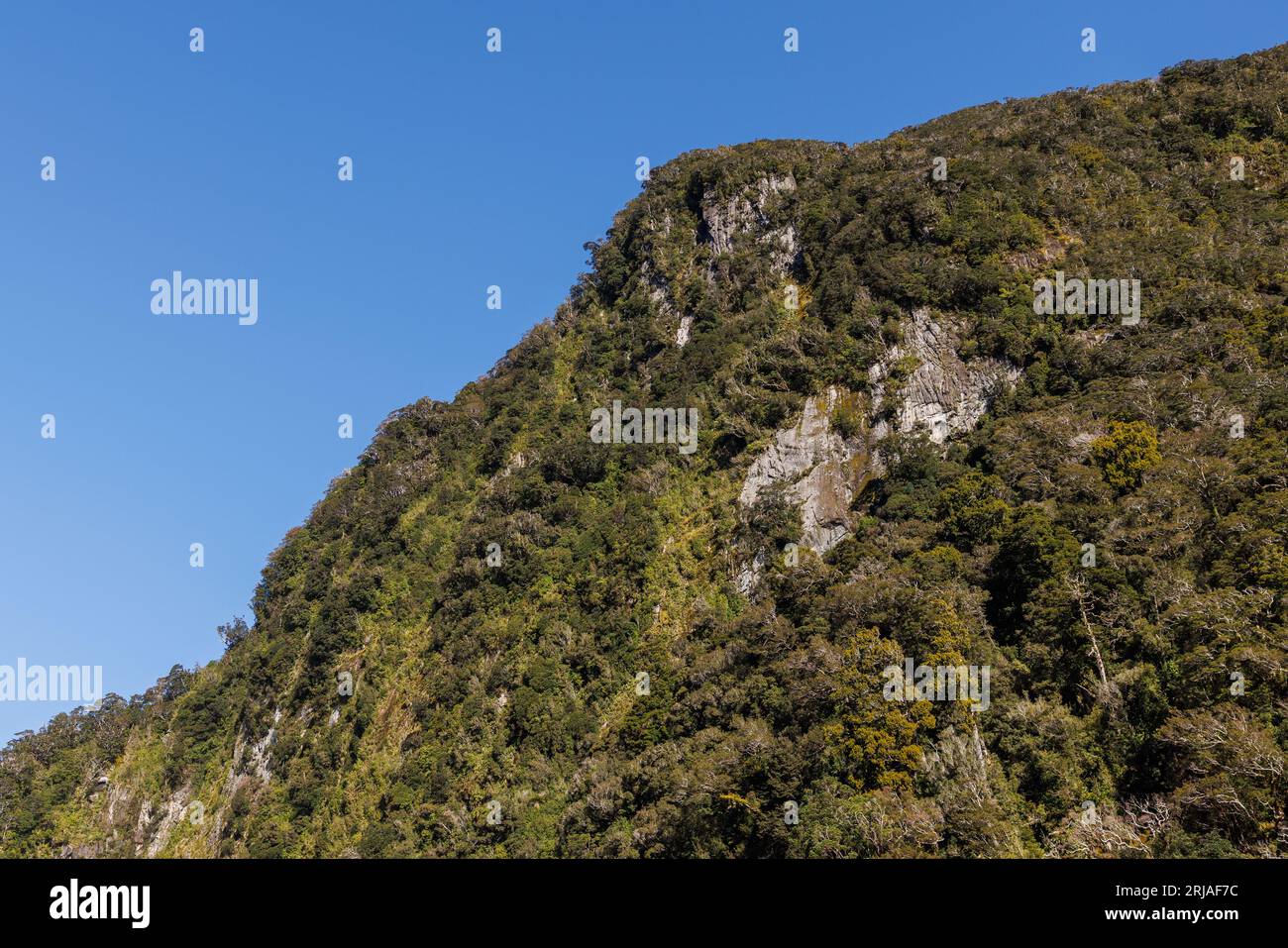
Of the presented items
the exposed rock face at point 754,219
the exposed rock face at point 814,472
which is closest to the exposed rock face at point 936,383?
the exposed rock face at point 814,472

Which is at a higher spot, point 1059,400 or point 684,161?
point 684,161

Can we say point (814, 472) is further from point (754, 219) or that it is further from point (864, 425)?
point (754, 219)

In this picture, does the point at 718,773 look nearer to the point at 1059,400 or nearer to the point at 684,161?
the point at 1059,400

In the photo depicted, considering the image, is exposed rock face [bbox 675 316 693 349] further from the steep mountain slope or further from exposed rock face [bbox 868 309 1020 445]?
exposed rock face [bbox 868 309 1020 445]

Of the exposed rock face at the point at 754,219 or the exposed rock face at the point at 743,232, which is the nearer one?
the exposed rock face at the point at 743,232

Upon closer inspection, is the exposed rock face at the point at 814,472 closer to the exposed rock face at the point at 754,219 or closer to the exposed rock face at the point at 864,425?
the exposed rock face at the point at 864,425
